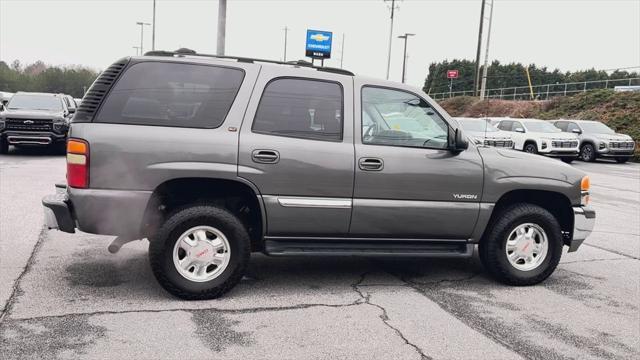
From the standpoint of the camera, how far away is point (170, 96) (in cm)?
448

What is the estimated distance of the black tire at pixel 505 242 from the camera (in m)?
5.16

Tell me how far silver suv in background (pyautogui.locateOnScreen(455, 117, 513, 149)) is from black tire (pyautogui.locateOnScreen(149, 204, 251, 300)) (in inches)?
569

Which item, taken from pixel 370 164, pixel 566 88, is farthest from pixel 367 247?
pixel 566 88

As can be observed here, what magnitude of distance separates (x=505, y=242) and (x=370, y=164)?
1508 millimetres

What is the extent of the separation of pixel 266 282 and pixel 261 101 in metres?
1.59

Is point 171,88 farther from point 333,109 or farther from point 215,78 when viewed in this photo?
point 333,109

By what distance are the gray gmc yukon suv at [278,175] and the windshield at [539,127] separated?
58.8ft

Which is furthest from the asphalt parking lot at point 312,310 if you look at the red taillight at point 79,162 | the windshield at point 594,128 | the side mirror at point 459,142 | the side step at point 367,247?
the windshield at point 594,128

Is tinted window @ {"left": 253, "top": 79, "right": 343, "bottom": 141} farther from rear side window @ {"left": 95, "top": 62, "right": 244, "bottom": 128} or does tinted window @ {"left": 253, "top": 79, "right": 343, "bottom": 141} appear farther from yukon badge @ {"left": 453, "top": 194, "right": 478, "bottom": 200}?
yukon badge @ {"left": 453, "top": 194, "right": 478, "bottom": 200}

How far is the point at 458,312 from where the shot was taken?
4.52m

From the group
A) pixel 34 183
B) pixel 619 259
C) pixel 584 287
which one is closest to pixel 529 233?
pixel 584 287

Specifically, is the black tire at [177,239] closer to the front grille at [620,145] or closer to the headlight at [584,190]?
the headlight at [584,190]

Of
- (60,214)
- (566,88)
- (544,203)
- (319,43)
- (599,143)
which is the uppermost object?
(319,43)

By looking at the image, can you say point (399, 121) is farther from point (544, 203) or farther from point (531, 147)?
point (531, 147)
